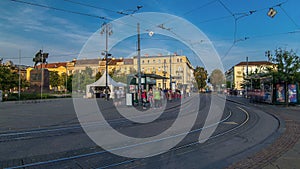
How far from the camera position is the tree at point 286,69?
25016 millimetres

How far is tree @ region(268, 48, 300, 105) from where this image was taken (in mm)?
25016

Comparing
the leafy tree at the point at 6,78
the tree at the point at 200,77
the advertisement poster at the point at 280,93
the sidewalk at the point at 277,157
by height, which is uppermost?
the tree at the point at 200,77

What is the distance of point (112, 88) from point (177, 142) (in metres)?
35.2

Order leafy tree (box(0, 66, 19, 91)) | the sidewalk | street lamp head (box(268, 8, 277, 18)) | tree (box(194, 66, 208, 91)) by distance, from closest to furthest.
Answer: the sidewalk
street lamp head (box(268, 8, 277, 18))
leafy tree (box(0, 66, 19, 91))
tree (box(194, 66, 208, 91))

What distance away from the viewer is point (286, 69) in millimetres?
25562

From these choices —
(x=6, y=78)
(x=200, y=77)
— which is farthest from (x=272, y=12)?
(x=200, y=77)

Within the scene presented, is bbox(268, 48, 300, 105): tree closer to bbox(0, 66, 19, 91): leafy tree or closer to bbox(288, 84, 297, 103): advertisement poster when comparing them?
bbox(288, 84, 297, 103): advertisement poster

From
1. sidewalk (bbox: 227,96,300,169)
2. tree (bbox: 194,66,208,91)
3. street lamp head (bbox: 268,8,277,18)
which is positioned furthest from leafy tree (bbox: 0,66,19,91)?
tree (bbox: 194,66,208,91)

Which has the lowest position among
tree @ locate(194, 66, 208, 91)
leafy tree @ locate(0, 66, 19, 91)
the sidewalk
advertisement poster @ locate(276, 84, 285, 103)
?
the sidewalk

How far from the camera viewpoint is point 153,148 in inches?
270

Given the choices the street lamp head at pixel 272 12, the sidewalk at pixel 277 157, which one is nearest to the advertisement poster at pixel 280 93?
the street lamp head at pixel 272 12

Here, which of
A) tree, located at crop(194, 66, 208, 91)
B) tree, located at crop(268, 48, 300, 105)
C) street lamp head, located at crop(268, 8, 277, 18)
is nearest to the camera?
street lamp head, located at crop(268, 8, 277, 18)

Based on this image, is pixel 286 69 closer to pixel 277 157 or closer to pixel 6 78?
pixel 277 157

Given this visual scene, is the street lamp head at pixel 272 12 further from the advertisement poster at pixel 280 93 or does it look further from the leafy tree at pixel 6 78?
the leafy tree at pixel 6 78
